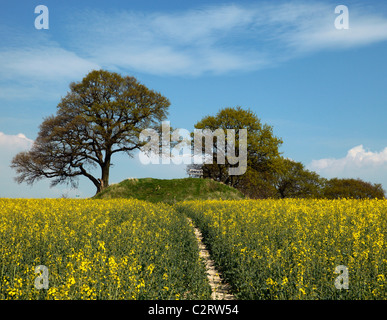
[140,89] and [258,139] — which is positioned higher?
[140,89]

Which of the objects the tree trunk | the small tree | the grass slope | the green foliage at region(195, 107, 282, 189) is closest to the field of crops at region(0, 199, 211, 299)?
the grass slope

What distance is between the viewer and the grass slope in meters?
35.5

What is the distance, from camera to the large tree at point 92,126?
38.5m

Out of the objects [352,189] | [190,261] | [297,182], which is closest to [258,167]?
[297,182]

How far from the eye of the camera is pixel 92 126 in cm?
3875

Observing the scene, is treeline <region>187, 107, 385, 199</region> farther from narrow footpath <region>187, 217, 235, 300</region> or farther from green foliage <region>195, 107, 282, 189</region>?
narrow footpath <region>187, 217, 235, 300</region>

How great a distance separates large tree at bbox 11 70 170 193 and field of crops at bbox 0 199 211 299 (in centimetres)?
2485

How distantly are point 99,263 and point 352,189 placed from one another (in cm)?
5184

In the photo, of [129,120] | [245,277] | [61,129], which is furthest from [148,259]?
[129,120]

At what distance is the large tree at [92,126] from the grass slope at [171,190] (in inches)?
188

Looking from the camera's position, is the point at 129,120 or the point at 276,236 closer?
the point at 276,236
